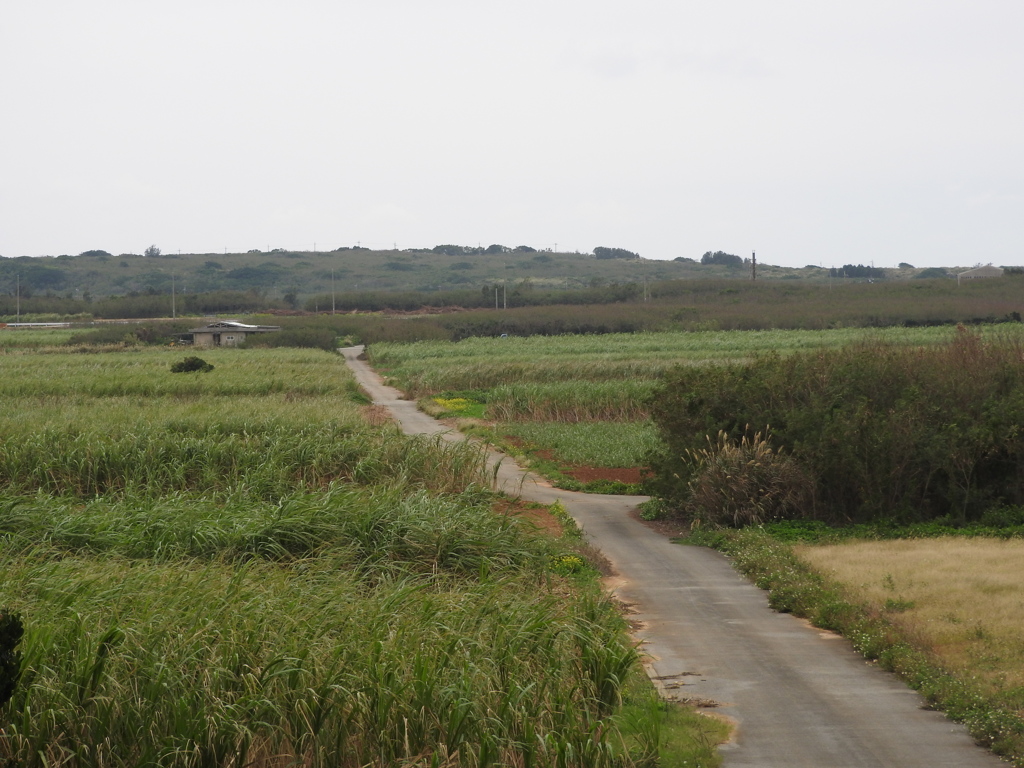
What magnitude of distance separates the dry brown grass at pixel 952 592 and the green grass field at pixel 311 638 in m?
3.11

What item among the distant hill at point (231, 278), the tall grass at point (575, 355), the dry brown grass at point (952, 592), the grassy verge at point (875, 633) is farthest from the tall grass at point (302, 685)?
the distant hill at point (231, 278)

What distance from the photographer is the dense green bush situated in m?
16.8

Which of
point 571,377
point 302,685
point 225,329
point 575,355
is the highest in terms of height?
point 225,329

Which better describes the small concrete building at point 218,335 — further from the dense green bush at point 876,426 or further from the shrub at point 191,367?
the dense green bush at point 876,426

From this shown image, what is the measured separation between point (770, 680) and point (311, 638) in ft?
13.2

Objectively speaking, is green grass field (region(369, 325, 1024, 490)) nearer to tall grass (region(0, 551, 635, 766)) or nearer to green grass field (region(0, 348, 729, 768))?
green grass field (region(0, 348, 729, 768))

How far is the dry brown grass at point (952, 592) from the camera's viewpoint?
363 inches

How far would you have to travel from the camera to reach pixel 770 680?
8.84m

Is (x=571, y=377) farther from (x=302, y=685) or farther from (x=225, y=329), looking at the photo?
(x=225, y=329)

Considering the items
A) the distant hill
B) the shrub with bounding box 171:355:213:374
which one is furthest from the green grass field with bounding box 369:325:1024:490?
the distant hill

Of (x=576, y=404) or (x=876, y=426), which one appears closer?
(x=876, y=426)

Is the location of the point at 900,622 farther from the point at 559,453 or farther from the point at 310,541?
the point at 559,453

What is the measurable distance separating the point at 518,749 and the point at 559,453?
17883 mm

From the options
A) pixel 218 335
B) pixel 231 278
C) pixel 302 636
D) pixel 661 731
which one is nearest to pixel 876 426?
pixel 661 731
